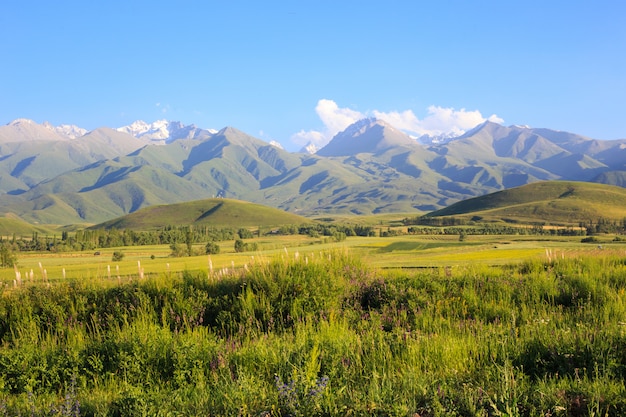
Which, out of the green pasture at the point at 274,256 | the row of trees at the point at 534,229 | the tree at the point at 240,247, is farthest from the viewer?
the row of trees at the point at 534,229

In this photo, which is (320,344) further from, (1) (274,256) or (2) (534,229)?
(2) (534,229)

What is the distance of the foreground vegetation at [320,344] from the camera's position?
212 inches

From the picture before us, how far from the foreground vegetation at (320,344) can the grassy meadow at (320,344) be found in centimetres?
4

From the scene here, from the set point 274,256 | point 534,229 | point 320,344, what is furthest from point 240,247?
point 534,229

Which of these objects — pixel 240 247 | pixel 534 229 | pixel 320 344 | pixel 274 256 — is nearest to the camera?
pixel 320 344

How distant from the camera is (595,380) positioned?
5617mm

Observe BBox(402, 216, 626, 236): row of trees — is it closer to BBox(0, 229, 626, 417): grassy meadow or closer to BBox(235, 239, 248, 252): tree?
BBox(235, 239, 248, 252): tree

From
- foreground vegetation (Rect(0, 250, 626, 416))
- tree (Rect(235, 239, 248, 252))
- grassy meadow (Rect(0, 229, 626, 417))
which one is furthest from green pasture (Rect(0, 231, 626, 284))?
tree (Rect(235, 239, 248, 252))

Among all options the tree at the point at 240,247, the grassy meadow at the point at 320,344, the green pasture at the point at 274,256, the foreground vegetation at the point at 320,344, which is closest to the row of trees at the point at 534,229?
the tree at the point at 240,247

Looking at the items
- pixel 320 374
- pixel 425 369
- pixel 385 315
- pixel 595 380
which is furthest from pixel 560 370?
pixel 385 315

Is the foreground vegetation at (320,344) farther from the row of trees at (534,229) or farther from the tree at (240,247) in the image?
the row of trees at (534,229)

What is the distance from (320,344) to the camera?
7.66 m

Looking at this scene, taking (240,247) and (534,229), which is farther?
(534,229)

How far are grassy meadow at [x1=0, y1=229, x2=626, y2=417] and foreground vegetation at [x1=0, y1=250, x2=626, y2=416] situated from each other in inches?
1.4
